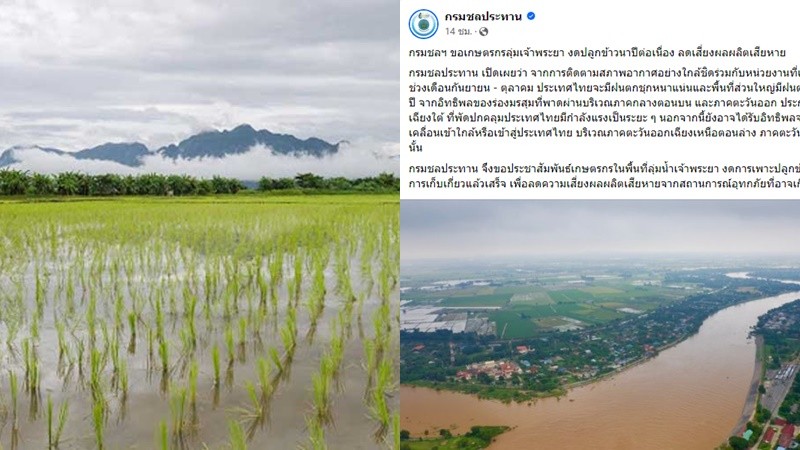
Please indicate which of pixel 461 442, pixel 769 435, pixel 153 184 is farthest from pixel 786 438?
pixel 153 184

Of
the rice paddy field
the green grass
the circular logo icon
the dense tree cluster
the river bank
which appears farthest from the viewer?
the dense tree cluster

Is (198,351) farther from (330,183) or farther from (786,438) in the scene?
(330,183)

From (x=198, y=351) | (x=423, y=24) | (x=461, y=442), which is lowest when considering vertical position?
(x=461, y=442)

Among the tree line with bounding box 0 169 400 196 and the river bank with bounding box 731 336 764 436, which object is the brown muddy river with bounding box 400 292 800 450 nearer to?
the river bank with bounding box 731 336 764 436

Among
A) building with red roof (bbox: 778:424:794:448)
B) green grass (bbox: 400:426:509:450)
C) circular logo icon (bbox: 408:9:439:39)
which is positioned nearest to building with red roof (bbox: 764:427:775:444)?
building with red roof (bbox: 778:424:794:448)

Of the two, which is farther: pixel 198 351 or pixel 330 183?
pixel 330 183

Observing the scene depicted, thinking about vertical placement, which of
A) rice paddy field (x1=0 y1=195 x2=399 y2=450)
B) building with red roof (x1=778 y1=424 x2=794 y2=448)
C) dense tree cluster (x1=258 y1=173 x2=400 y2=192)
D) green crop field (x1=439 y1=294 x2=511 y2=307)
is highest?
dense tree cluster (x1=258 y1=173 x2=400 y2=192)
